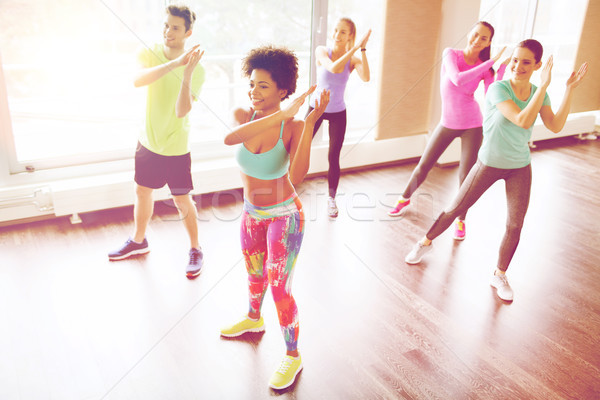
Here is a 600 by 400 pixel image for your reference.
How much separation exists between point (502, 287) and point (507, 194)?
494 mm

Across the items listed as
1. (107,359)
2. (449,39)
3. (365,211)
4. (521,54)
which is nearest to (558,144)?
(449,39)

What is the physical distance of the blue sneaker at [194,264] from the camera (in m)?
2.67

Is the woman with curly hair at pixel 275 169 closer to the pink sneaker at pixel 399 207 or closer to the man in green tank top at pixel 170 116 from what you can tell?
the man in green tank top at pixel 170 116

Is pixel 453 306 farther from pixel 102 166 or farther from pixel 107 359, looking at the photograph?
pixel 102 166

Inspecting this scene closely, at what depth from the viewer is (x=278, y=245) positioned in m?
1.72

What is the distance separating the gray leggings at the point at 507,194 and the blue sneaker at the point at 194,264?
1.36 meters

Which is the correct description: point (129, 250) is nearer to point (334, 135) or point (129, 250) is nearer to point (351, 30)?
point (334, 135)

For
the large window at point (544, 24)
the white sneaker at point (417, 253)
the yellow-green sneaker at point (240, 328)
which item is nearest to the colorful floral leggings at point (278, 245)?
the yellow-green sneaker at point (240, 328)

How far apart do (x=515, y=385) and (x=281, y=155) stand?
129 cm

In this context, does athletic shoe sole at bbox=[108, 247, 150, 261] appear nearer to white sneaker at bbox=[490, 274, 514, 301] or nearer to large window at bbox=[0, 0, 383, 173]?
large window at bbox=[0, 0, 383, 173]

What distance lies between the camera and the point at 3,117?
9.99 ft

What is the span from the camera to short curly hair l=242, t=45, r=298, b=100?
1600 mm

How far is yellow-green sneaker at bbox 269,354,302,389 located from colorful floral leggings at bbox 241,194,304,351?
7cm

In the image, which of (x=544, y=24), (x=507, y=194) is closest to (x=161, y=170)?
(x=507, y=194)
